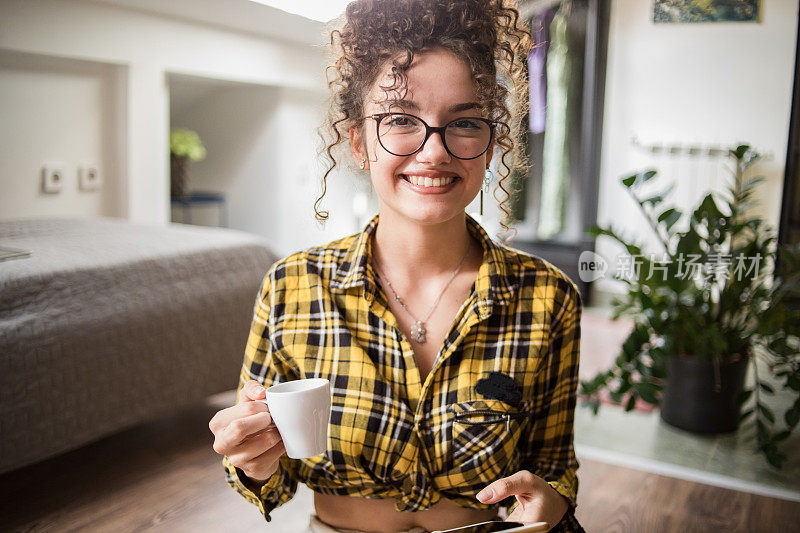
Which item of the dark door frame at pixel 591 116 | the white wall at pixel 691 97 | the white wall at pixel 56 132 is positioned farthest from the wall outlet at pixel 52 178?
the dark door frame at pixel 591 116

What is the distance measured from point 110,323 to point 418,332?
3.42 feet

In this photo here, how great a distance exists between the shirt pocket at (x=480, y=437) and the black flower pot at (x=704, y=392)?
148cm

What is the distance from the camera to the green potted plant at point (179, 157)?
2.71 m

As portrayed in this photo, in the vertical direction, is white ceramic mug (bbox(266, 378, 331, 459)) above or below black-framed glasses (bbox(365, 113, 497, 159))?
below

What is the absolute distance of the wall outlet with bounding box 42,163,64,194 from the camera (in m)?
1.81

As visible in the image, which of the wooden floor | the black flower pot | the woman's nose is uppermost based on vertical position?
the woman's nose

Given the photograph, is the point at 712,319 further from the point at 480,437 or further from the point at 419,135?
the point at 419,135

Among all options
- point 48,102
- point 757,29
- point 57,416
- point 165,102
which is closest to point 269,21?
point 165,102

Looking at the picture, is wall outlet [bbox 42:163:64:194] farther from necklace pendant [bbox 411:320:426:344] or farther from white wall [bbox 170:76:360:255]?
necklace pendant [bbox 411:320:426:344]

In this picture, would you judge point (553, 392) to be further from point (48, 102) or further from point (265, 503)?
point (48, 102)

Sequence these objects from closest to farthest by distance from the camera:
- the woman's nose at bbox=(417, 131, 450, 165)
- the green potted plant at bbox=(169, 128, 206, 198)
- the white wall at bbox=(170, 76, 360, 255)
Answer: the woman's nose at bbox=(417, 131, 450, 165) → the green potted plant at bbox=(169, 128, 206, 198) → the white wall at bbox=(170, 76, 360, 255)

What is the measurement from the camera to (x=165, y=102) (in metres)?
2.17

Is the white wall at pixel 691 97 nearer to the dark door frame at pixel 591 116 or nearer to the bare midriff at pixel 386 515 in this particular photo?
the dark door frame at pixel 591 116

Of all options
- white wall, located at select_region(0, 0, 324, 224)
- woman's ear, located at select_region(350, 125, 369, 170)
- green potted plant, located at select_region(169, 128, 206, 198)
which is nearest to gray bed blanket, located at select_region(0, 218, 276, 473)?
white wall, located at select_region(0, 0, 324, 224)
